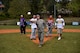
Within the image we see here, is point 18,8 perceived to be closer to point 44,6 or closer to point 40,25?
point 44,6

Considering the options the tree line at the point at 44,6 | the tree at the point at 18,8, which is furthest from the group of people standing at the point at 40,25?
the tree line at the point at 44,6

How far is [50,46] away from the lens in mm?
17656

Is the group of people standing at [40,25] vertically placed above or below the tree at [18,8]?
above

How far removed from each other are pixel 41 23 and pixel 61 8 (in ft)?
207

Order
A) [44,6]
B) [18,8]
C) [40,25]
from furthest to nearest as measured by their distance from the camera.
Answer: [44,6] → [18,8] → [40,25]

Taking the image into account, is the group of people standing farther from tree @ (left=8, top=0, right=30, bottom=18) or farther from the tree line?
the tree line

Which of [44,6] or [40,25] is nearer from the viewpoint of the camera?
[40,25]

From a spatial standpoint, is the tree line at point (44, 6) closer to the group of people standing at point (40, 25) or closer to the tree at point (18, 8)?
the tree at point (18, 8)

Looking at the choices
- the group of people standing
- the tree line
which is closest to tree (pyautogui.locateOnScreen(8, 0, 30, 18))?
the tree line

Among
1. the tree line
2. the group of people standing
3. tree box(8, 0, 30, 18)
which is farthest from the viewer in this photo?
the tree line

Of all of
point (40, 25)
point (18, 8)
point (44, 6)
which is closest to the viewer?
point (40, 25)

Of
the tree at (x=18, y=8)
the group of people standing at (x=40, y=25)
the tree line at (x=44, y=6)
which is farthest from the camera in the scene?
the tree line at (x=44, y=6)

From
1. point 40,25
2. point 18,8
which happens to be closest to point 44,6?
point 18,8

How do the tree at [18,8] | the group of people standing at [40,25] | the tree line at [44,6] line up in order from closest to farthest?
the group of people standing at [40,25] < the tree at [18,8] < the tree line at [44,6]
